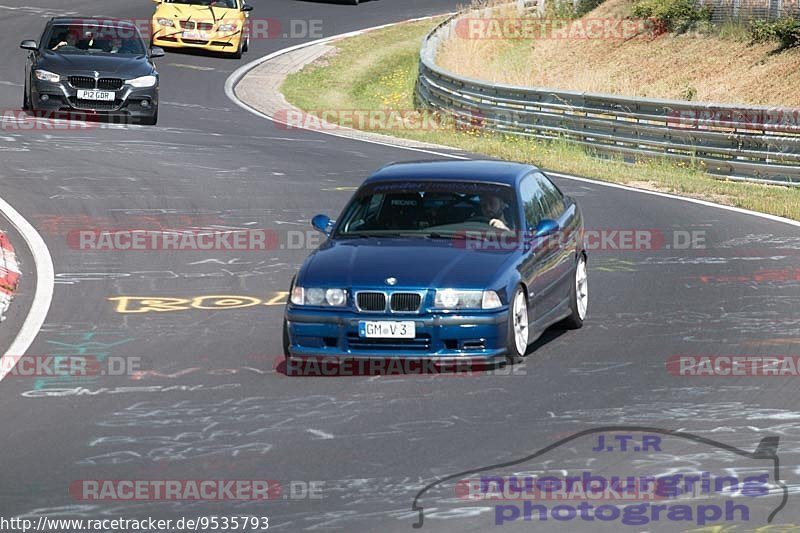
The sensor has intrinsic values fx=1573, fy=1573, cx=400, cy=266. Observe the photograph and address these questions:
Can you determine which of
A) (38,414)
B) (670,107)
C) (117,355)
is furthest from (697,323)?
(670,107)

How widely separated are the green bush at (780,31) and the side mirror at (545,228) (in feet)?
94.2

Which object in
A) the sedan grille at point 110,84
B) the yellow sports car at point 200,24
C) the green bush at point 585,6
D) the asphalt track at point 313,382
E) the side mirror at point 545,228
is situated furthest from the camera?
the green bush at point 585,6

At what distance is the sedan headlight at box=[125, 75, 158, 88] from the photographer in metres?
26.2

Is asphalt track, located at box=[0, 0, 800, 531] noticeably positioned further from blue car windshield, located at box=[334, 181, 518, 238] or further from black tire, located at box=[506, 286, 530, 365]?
blue car windshield, located at box=[334, 181, 518, 238]

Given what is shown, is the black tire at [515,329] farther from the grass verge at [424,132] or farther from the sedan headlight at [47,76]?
the sedan headlight at [47,76]

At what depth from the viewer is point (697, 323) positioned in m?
13.0

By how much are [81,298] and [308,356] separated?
3.82 m

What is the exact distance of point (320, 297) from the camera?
1127cm

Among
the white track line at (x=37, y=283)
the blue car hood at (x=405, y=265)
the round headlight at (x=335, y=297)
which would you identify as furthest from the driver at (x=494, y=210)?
the white track line at (x=37, y=283)

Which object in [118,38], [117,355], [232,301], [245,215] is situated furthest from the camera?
[118,38]

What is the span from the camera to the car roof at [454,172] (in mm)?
12523

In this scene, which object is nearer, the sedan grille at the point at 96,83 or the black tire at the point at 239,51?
the sedan grille at the point at 96,83

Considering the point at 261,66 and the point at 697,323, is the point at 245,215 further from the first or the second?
the point at 261,66

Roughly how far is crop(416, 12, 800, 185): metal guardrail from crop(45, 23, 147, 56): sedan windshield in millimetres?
7038
